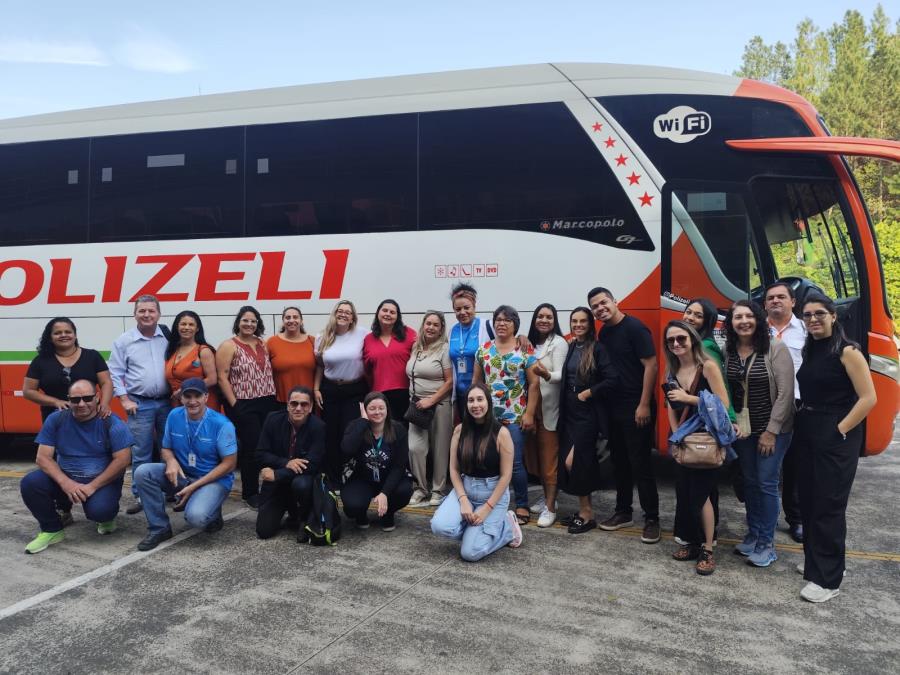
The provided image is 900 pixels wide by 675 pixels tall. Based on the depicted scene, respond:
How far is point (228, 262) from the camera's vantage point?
6.57 m

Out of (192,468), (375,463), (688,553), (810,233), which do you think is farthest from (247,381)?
(810,233)

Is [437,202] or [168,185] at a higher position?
[168,185]

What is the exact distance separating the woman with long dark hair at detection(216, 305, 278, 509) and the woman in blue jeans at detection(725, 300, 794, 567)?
3.73 meters

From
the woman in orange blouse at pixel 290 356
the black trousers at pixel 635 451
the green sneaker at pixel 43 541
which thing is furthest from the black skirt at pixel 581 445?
the green sneaker at pixel 43 541

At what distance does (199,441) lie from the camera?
4.92 m

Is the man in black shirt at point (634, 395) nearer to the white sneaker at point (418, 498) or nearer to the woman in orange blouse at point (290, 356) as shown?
the white sneaker at point (418, 498)

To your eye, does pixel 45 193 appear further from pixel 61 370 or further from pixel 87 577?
pixel 87 577

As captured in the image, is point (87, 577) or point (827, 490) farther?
point (87, 577)

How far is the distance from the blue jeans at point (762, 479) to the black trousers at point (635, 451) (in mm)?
677

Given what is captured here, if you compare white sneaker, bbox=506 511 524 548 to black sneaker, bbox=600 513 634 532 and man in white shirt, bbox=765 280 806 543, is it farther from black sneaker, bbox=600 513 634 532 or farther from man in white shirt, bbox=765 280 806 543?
man in white shirt, bbox=765 280 806 543

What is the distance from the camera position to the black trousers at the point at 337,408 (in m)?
5.79

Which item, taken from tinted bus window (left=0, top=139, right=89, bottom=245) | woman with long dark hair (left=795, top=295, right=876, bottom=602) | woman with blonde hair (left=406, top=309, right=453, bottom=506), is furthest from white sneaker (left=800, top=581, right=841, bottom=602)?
tinted bus window (left=0, top=139, right=89, bottom=245)

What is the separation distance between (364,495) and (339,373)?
1.22m

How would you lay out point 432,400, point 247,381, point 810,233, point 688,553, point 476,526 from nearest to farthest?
point 688,553
point 476,526
point 432,400
point 247,381
point 810,233
